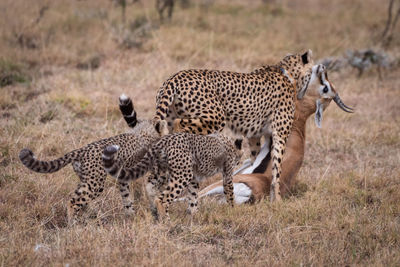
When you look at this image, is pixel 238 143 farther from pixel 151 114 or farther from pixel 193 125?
pixel 151 114

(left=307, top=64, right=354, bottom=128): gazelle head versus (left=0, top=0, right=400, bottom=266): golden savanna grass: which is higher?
(left=307, top=64, right=354, bottom=128): gazelle head

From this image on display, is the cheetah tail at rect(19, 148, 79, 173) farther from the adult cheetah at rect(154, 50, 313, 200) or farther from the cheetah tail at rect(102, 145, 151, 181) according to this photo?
the adult cheetah at rect(154, 50, 313, 200)

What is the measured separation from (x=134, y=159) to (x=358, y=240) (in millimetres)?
1991

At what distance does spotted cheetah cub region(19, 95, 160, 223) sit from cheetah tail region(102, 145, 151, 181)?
142 mm

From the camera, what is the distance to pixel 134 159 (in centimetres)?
467

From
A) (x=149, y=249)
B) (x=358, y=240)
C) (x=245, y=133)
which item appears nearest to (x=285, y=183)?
(x=245, y=133)

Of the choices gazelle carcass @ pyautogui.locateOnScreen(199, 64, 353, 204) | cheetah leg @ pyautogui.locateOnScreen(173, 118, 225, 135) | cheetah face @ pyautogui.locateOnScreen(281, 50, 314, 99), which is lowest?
gazelle carcass @ pyautogui.locateOnScreen(199, 64, 353, 204)

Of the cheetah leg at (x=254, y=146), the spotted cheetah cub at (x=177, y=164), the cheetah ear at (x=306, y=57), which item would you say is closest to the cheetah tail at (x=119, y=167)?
the spotted cheetah cub at (x=177, y=164)

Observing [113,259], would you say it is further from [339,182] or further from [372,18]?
[372,18]

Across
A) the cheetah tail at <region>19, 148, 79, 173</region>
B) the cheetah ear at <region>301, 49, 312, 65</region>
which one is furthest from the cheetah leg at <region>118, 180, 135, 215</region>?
the cheetah ear at <region>301, 49, 312, 65</region>

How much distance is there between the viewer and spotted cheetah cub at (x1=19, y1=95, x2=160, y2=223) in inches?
165

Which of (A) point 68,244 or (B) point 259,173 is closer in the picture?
(A) point 68,244

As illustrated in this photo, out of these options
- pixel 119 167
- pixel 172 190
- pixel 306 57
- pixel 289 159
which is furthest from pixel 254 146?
pixel 119 167

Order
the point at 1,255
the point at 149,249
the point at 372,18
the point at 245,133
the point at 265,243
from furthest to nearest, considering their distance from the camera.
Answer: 1. the point at 372,18
2. the point at 245,133
3. the point at 265,243
4. the point at 149,249
5. the point at 1,255
